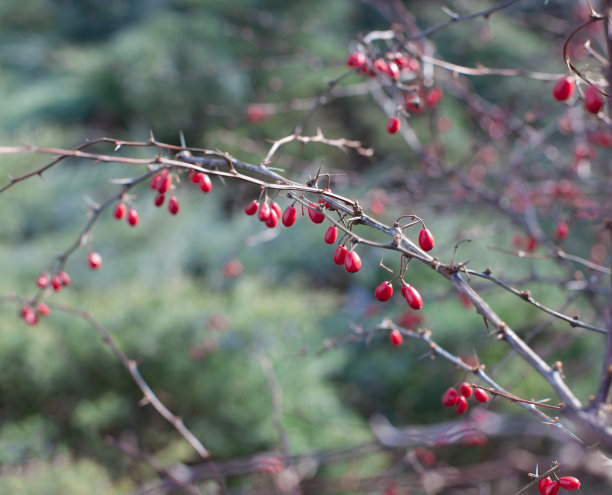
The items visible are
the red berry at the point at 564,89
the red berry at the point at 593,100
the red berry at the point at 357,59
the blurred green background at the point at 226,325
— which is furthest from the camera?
the blurred green background at the point at 226,325

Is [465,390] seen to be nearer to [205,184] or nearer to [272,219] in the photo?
[272,219]

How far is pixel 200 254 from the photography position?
3041 mm

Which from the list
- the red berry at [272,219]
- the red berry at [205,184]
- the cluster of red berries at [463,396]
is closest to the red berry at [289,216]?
the red berry at [272,219]

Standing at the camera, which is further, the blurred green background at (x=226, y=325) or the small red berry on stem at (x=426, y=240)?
the blurred green background at (x=226, y=325)

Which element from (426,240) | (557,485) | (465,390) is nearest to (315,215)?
(426,240)

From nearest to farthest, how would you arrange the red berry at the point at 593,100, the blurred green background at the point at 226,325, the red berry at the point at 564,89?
1. the red berry at the point at 593,100
2. the red berry at the point at 564,89
3. the blurred green background at the point at 226,325

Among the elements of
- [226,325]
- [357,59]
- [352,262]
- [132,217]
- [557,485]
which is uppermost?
[357,59]

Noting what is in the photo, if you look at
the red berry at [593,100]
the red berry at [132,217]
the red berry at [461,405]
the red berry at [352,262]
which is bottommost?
the red berry at [461,405]

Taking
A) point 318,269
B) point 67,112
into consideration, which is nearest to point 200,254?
point 318,269

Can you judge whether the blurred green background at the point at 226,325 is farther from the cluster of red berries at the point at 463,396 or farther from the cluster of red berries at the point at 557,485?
the cluster of red berries at the point at 557,485

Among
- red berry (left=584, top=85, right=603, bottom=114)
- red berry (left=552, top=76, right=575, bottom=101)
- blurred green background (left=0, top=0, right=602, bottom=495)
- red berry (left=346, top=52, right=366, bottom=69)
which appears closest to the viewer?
red berry (left=584, top=85, right=603, bottom=114)

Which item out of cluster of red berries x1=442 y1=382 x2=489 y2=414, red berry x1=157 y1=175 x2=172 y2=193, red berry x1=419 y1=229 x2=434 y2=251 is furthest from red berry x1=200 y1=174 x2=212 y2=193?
cluster of red berries x1=442 y1=382 x2=489 y2=414

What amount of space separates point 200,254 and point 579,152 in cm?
184

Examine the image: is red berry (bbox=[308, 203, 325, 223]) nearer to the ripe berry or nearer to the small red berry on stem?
the small red berry on stem
